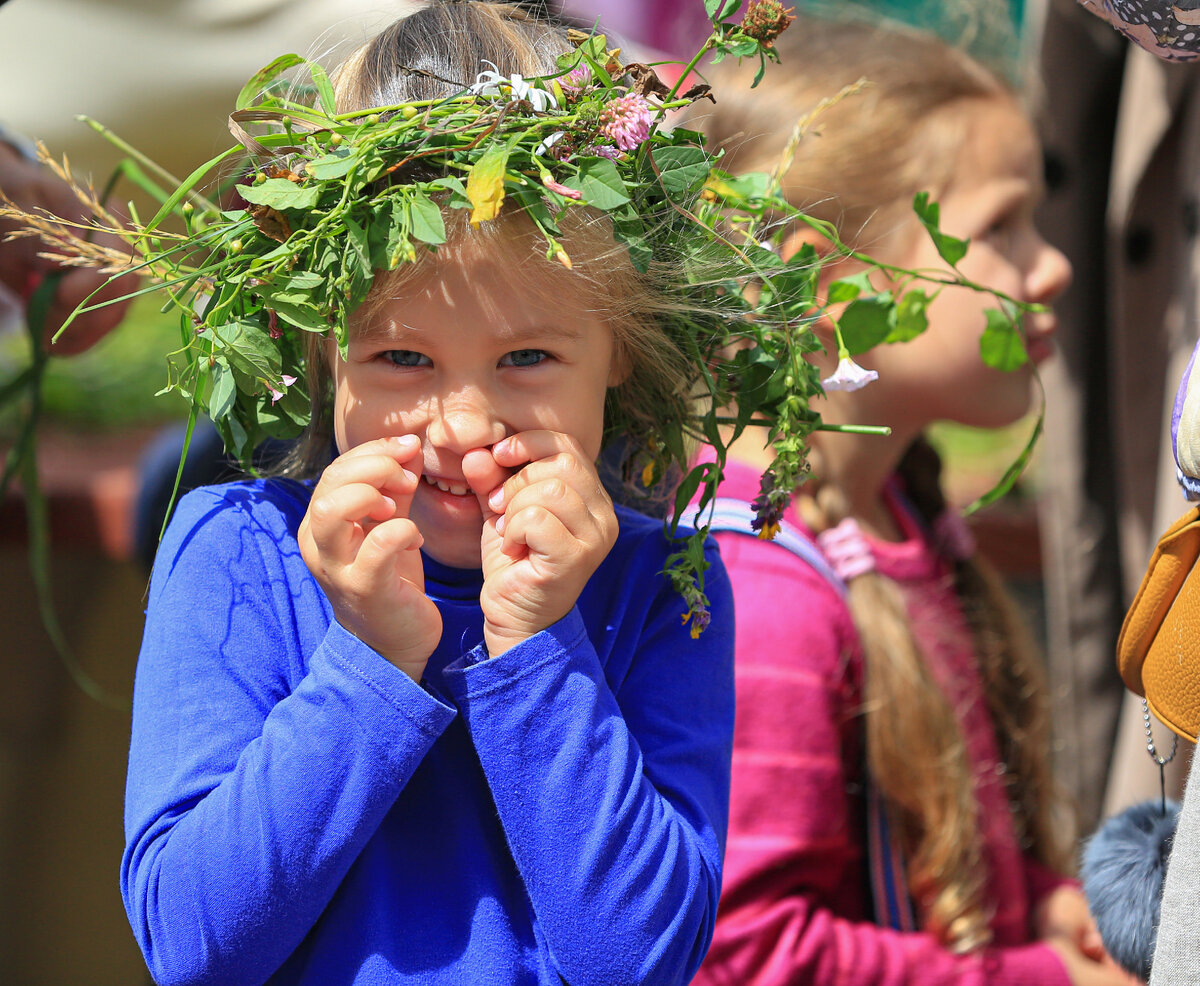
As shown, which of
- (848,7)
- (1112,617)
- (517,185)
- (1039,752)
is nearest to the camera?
(517,185)

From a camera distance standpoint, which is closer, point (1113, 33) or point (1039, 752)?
point (1039, 752)

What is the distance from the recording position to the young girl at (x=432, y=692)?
108 cm

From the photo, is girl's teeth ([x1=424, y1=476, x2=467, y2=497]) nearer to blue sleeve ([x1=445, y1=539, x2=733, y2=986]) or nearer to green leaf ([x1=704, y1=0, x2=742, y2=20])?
blue sleeve ([x1=445, y1=539, x2=733, y2=986])

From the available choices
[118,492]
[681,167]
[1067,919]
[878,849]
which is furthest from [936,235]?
[118,492]

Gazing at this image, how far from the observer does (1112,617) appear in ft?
9.23

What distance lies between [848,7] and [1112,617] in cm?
156

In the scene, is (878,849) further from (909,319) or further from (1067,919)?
(909,319)

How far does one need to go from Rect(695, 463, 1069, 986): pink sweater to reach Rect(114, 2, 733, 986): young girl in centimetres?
45

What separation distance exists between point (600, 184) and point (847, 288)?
0.53 metres

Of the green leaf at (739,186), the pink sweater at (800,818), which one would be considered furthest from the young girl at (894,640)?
the green leaf at (739,186)

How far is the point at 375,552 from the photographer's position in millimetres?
1097

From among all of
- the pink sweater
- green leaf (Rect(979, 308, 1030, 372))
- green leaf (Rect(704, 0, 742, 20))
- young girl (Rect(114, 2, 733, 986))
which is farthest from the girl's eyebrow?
green leaf (Rect(979, 308, 1030, 372))

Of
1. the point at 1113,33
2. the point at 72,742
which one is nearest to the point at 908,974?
the point at 1113,33

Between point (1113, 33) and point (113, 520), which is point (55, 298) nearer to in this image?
point (113, 520)
